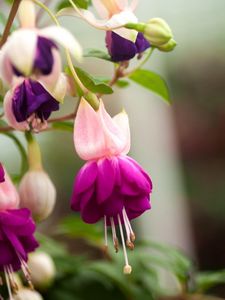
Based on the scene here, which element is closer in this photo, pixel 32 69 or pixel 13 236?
pixel 32 69

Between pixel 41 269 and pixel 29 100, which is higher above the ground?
pixel 29 100

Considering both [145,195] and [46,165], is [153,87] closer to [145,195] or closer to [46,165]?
[145,195]

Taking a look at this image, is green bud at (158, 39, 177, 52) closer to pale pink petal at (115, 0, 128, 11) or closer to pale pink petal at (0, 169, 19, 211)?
pale pink petal at (115, 0, 128, 11)

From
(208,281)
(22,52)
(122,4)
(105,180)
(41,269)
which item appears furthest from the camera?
(208,281)

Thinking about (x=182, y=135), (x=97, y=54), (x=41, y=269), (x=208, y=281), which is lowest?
(x=182, y=135)

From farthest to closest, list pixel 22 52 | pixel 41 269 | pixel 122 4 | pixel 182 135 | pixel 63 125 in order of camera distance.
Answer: pixel 182 135 < pixel 41 269 < pixel 63 125 < pixel 122 4 < pixel 22 52

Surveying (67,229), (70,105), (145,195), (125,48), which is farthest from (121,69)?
(70,105)

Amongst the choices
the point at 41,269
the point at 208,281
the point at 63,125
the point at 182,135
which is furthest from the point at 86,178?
the point at 182,135

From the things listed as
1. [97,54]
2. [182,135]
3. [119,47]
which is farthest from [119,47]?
[182,135]

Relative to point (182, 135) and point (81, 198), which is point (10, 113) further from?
point (182, 135)
